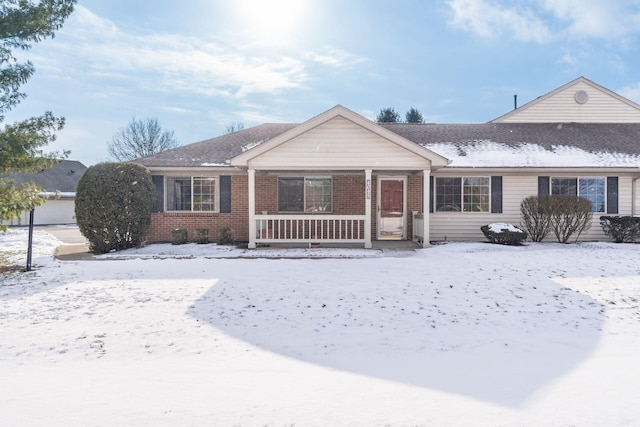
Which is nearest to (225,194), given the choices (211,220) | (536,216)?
(211,220)

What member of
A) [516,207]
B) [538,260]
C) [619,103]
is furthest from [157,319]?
[619,103]

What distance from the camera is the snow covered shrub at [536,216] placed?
1318 cm

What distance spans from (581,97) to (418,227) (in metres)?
10.5

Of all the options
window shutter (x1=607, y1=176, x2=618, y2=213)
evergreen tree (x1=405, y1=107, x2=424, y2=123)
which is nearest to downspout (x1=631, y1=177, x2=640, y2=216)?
window shutter (x1=607, y1=176, x2=618, y2=213)

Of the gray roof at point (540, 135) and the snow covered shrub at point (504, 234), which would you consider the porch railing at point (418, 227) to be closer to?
the snow covered shrub at point (504, 234)

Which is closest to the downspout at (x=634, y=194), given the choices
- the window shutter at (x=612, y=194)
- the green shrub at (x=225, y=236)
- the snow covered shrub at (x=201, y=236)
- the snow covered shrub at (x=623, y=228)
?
the window shutter at (x=612, y=194)

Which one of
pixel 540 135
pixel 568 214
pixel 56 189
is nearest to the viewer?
pixel 568 214

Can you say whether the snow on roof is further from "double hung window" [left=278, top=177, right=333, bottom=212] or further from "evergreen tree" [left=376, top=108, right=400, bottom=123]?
"evergreen tree" [left=376, top=108, right=400, bottom=123]

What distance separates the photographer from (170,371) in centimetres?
399

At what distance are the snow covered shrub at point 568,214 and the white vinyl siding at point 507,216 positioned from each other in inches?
46.0

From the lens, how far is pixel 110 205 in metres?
11.6

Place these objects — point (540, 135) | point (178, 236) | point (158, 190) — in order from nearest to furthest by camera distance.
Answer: point (178, 236), point (158, 190), point (540, 135)

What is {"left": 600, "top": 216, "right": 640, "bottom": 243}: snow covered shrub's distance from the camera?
13469mm

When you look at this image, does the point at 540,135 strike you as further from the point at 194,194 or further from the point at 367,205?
the point at 194,194
